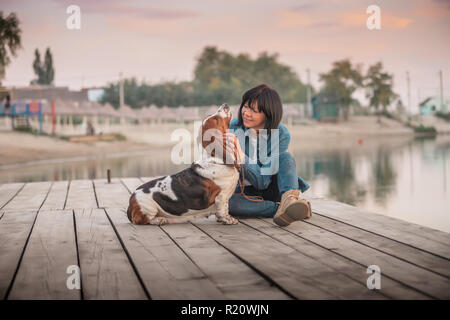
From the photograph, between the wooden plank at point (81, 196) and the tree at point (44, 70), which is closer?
the wooden plank at point (81, 196)

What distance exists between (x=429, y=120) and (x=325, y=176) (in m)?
39.8

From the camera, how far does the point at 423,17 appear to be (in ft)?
96.1

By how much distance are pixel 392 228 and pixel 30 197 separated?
384cm

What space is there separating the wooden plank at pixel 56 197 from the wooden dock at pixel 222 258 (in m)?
0.54

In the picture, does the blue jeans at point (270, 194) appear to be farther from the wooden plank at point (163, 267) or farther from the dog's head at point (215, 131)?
the wooden plank at point (163, 267)

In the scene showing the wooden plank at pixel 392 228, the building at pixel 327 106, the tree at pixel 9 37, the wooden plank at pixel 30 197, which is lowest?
the wooden plank at pixel 392 228

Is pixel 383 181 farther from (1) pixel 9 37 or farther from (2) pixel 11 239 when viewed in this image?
(1) pixel 9 37

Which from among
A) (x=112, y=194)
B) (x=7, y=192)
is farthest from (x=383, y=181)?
(x=7, y=192)

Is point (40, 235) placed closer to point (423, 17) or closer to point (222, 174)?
point (222, 174)

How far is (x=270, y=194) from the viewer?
3900mm

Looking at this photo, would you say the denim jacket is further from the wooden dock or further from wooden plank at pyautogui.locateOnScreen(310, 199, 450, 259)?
wooden plank at pyautogui.locateOnScreen(310, 199, 450, 259)

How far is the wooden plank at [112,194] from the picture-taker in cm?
469

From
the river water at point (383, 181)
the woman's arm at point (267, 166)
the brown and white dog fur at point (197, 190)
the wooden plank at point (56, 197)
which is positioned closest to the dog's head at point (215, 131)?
the brown and white dog fur at point (197, 190)
